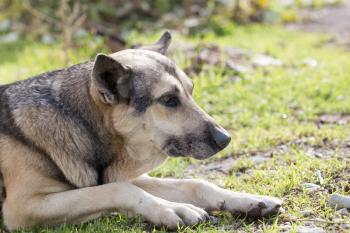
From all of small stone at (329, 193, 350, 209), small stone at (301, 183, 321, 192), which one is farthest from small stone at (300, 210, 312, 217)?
small stone at (301, 183, 321, 192)

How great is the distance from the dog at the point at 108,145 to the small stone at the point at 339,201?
1.41ft

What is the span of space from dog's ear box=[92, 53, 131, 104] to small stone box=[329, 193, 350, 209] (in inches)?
64.3

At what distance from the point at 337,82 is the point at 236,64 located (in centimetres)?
140

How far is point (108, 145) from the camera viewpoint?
16.1 ft

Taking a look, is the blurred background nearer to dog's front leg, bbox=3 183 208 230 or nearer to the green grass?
the green grass

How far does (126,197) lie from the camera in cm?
461

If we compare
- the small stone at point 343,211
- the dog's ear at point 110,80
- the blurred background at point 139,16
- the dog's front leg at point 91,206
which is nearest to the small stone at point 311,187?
the small stone at point 343,211

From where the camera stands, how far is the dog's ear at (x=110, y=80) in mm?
4641

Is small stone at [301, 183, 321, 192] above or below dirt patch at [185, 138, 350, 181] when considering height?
above

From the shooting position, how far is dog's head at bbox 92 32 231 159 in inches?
187

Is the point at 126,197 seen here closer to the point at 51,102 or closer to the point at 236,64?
the point at 51,102

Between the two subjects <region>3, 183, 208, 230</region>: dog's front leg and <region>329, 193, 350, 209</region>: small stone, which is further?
<region>329, 193, 350, 209</region>: small stone

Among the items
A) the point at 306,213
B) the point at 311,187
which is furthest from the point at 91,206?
the point at 311,187

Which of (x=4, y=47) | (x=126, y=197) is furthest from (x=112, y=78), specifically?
(x=4, y=47)
